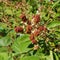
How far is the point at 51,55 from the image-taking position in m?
1.50

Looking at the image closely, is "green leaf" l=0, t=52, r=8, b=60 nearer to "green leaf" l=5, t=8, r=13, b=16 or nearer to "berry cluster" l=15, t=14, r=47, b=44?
"berry cluster" l=15, t=14, r=47, b=44

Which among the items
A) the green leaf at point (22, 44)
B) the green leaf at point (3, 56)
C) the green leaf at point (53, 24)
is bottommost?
the green leaf at point (3, 56)

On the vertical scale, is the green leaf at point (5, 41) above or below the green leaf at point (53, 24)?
below

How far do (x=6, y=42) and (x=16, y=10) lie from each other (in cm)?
60

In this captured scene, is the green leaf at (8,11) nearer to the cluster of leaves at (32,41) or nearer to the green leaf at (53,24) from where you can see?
the cluster of leaves at (32,41)

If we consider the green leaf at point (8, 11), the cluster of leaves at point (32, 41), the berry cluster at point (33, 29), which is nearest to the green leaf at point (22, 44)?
the cluster of leaves at point (32, 41)

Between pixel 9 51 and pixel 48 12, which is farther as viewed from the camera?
pixel 48 12

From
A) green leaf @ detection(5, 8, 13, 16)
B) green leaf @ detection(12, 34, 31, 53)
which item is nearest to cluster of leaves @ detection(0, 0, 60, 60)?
green leaf @ detection(12, 34, 31, 53)

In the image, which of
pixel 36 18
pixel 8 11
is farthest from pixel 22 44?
pixel 8 11

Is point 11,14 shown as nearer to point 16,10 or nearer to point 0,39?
point 16,10

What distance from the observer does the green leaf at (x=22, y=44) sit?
1.54 meters

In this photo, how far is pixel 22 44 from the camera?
1564 millimetres

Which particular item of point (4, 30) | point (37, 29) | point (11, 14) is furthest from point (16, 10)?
point (37, 29)

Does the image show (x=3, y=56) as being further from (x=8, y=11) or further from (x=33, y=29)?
(x=8, y=11)
